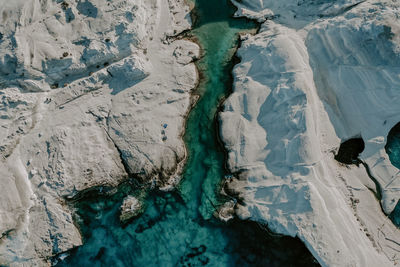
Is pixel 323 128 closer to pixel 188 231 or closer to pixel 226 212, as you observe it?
pixel 226 212

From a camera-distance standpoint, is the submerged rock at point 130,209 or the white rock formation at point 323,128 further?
the submerged rock at point 130,209

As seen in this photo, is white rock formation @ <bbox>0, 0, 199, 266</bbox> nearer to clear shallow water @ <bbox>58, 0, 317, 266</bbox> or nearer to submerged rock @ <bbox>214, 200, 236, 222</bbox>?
clear shallow water @ <bbox>58, 0, 317, 266</bbox>

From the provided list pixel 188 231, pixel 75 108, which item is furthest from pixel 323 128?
pixel 75 108

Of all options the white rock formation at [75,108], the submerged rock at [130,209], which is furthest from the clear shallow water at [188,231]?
the white rock formation at [75,108]

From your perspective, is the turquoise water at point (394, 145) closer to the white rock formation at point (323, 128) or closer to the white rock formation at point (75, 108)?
the white rock formation at point (323, 128)

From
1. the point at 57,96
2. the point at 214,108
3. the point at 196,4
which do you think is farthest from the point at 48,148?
the point at 196,4
